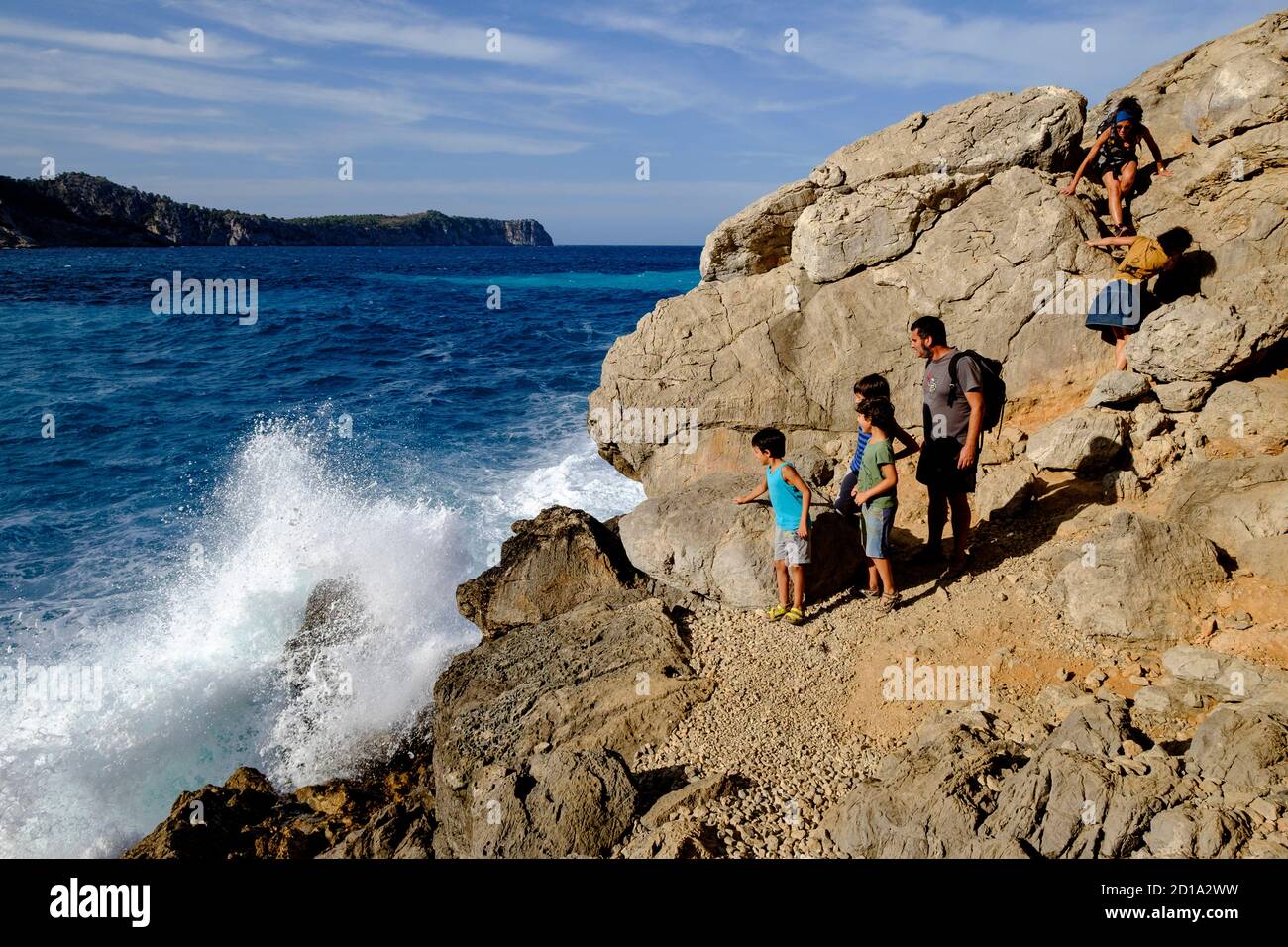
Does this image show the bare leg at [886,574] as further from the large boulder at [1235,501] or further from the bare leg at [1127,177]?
the bare leg at [1127,177]

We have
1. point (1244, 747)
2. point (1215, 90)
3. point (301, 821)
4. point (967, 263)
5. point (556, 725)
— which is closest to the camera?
point (1244, 747)

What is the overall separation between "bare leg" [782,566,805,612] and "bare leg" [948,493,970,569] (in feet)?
5.23

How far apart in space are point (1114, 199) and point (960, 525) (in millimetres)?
5198

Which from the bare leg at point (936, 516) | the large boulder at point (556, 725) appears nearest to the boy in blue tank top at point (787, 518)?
the large boulder at point (556, 725)

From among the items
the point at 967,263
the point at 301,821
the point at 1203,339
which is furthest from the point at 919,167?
the point at 301,821

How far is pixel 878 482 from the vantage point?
731cm

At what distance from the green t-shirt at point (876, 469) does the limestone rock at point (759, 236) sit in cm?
551

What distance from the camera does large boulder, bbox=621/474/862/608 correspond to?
8047mm

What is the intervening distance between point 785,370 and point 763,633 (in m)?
4.21

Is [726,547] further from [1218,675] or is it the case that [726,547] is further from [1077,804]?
[1218,675]

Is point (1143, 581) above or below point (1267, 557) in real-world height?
below

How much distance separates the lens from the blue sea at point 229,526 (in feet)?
33.0

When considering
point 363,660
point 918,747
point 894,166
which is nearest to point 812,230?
point 894,166

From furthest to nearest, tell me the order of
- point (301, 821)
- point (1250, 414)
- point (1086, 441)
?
point (1086, 441) < point (1250, 414) < point (301, 821)
